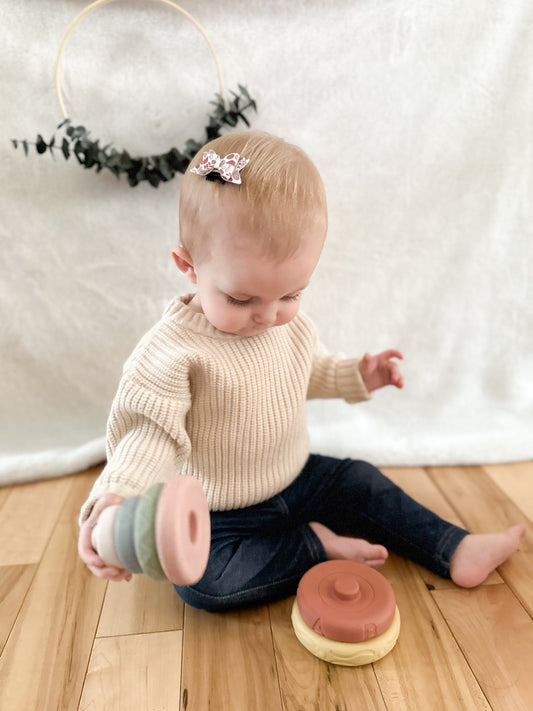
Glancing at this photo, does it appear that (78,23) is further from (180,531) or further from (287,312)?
(180,531)

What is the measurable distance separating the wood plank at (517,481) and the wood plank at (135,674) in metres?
0.62

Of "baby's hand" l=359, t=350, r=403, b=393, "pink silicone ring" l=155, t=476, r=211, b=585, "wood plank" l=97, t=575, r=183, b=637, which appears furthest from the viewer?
"baby's hand" l=359, t=350, r=403, b=393

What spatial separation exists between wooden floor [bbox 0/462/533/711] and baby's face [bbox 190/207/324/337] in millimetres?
403

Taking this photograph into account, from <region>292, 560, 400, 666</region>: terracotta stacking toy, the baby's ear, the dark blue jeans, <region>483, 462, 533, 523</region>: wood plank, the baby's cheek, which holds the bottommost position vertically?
<region>483, 462, 533, 523</region>: wood plank

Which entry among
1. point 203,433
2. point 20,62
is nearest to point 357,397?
point 203,433

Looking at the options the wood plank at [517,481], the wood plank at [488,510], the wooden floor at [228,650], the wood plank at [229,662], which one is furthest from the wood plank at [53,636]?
the wood plank at [517,481]

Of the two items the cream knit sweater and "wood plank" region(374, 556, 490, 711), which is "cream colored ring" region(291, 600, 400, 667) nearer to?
"wood plank" region(374, 556, 490, 711)

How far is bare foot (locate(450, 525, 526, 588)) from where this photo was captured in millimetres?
918

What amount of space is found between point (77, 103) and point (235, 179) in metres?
0.57

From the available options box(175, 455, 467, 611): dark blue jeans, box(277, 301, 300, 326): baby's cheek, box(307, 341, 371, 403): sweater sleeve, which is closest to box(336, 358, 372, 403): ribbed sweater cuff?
box(307, 341, 371, 403): sweater sleeve

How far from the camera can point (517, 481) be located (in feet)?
3.89

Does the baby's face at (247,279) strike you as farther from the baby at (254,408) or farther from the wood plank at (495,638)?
the wood plank at (495,638)

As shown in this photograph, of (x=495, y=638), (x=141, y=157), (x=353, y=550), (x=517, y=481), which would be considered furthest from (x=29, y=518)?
(x=517, y=481)

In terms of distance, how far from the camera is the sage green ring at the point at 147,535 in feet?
2.04
